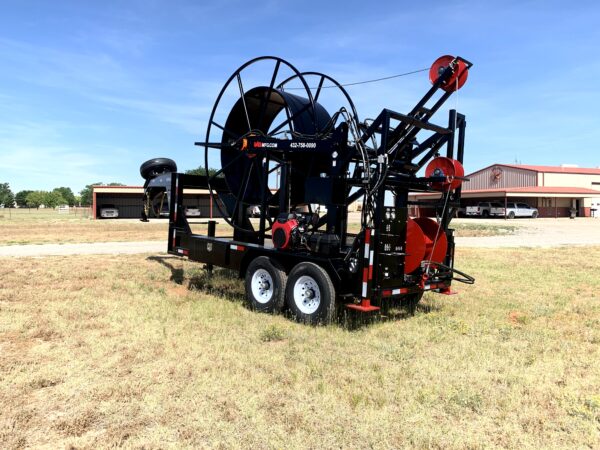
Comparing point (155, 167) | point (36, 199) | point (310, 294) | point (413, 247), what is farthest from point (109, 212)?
point (36, 199)

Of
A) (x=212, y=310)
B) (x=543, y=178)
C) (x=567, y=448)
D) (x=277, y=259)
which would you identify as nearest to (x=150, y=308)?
(x=212, y=310)

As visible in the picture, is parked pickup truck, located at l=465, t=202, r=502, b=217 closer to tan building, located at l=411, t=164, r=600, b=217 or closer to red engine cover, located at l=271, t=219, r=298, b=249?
tan building, located at l=411, t=164, r=600, b=217

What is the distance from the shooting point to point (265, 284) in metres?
7.51

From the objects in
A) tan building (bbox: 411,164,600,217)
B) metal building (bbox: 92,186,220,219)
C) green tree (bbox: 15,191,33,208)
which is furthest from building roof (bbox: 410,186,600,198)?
green tree (bbox: 15,191,33,208)

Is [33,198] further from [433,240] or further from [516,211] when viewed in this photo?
[433,240]

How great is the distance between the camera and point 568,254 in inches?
643

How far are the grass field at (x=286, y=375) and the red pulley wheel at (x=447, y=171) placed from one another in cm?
194

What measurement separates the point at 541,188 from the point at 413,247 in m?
54.8

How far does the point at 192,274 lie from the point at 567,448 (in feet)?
27.9

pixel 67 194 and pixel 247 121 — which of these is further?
pixel 67 194

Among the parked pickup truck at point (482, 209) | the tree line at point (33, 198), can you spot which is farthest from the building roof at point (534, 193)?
the tree line at point (33, 198)

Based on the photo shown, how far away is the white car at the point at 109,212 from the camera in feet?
140

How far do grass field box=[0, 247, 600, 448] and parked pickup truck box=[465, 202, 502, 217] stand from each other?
43498 millimetres

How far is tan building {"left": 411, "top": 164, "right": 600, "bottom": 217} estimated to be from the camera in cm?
5200
